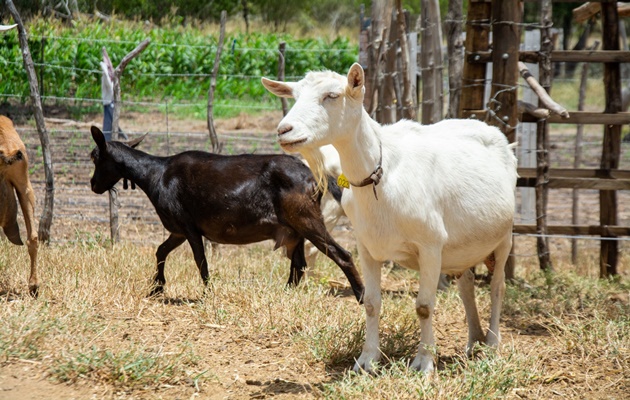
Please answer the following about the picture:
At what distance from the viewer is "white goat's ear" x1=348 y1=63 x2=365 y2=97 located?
4988 mm

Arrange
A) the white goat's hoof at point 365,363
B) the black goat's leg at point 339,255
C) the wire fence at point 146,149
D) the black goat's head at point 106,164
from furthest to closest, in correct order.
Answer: the wire fence at point 146,149
the black goat's head at point 106,164
the black goat's leg at point 339,255
the white goat's hoof at point 365,363

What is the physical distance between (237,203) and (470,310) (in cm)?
261

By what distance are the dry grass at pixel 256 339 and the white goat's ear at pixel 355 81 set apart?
5.95 ft

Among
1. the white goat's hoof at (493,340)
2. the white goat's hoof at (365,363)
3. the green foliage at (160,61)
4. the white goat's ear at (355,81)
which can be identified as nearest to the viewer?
the white goat's ear at (355,81)

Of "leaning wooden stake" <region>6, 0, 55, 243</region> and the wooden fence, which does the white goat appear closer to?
the wooden fence

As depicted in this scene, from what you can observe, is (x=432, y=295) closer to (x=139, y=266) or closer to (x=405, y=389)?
(x=405, y=389)

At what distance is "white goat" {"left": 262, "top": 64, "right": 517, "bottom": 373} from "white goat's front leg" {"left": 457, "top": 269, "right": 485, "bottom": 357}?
0.02 meters

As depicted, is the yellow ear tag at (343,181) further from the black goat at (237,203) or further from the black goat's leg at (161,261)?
the black goat's leg at (161,261)

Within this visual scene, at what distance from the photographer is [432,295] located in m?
5.41

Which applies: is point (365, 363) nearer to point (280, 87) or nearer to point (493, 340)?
point (493, 340)

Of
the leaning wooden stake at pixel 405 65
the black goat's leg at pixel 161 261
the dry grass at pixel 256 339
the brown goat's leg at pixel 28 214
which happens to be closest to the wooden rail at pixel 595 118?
the leaning wooden stake at pixel 405 65

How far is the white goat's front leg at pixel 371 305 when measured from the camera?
5535 mm

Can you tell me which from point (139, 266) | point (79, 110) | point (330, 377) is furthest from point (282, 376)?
point (79, 110)

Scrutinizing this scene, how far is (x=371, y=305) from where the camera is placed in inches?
219
